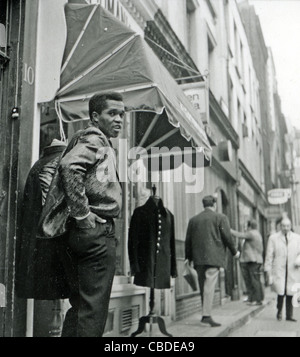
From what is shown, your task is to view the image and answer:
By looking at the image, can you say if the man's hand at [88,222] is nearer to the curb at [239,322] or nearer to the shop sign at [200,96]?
the curb at [239,322]

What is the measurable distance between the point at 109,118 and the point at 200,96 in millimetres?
4876

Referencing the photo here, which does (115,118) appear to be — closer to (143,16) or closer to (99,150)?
(99,150)

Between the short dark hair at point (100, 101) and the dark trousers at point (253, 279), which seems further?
the dark trousers at point (253, 279)

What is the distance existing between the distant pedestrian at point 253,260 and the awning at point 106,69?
5558 millimetres

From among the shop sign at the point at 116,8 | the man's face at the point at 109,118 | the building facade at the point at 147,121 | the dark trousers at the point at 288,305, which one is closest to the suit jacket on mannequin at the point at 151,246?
the building facade at the point at 147,121

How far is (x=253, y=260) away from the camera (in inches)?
362

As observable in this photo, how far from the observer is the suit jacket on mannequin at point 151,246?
16.5 ft

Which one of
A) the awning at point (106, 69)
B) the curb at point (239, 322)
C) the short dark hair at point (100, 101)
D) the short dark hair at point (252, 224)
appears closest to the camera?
the short dark hair at point (100, 101)

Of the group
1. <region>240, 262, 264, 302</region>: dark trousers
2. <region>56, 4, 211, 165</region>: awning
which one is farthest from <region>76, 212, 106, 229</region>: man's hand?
<region>240, 262, 264, 302</region>: dark trousers

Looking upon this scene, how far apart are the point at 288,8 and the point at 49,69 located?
220 cm

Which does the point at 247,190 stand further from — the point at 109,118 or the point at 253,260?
the point at 109,118

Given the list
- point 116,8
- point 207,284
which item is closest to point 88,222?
point 116,8

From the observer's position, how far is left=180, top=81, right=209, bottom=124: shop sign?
7.74 metres

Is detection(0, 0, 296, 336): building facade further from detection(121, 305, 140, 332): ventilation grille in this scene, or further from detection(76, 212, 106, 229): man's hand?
detection(76, 212, 106, 229): man's hand
